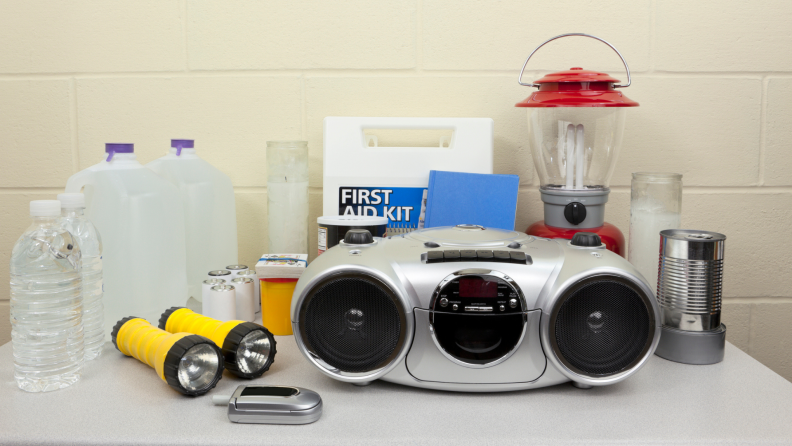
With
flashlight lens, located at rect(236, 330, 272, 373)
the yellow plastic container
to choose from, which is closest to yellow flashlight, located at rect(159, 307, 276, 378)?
flashlight lens, located at rect(236, 330, 272, 373)

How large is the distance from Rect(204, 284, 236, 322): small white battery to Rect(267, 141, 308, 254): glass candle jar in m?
0.22

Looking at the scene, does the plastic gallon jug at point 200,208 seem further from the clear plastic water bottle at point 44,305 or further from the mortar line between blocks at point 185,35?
the clear plastic water bottle at point 44,305

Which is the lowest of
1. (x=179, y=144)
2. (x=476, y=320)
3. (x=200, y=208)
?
(x=476, y=320)

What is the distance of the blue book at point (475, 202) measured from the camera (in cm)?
108

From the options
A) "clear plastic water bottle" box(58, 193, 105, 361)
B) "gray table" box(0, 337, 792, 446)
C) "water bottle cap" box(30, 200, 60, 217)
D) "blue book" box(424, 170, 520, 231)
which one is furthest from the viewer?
"blue book" box(424, 170, 520, 231)

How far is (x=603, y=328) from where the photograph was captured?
0.72 metres

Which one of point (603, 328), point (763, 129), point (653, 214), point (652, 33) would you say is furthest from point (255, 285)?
point (763, 129)

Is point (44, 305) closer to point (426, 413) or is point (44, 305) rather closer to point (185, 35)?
point (426, 413)

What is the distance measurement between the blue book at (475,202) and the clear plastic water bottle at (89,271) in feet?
1.82

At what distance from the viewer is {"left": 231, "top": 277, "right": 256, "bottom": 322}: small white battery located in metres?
0.97

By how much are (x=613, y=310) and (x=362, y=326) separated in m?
0.31

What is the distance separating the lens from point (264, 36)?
3.93 feet

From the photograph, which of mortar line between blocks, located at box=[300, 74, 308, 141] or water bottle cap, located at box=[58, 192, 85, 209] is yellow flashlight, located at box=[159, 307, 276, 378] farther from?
mortar line between blocks, located at box=[300, 74, 308, 141]

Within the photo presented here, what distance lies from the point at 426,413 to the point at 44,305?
515mm
